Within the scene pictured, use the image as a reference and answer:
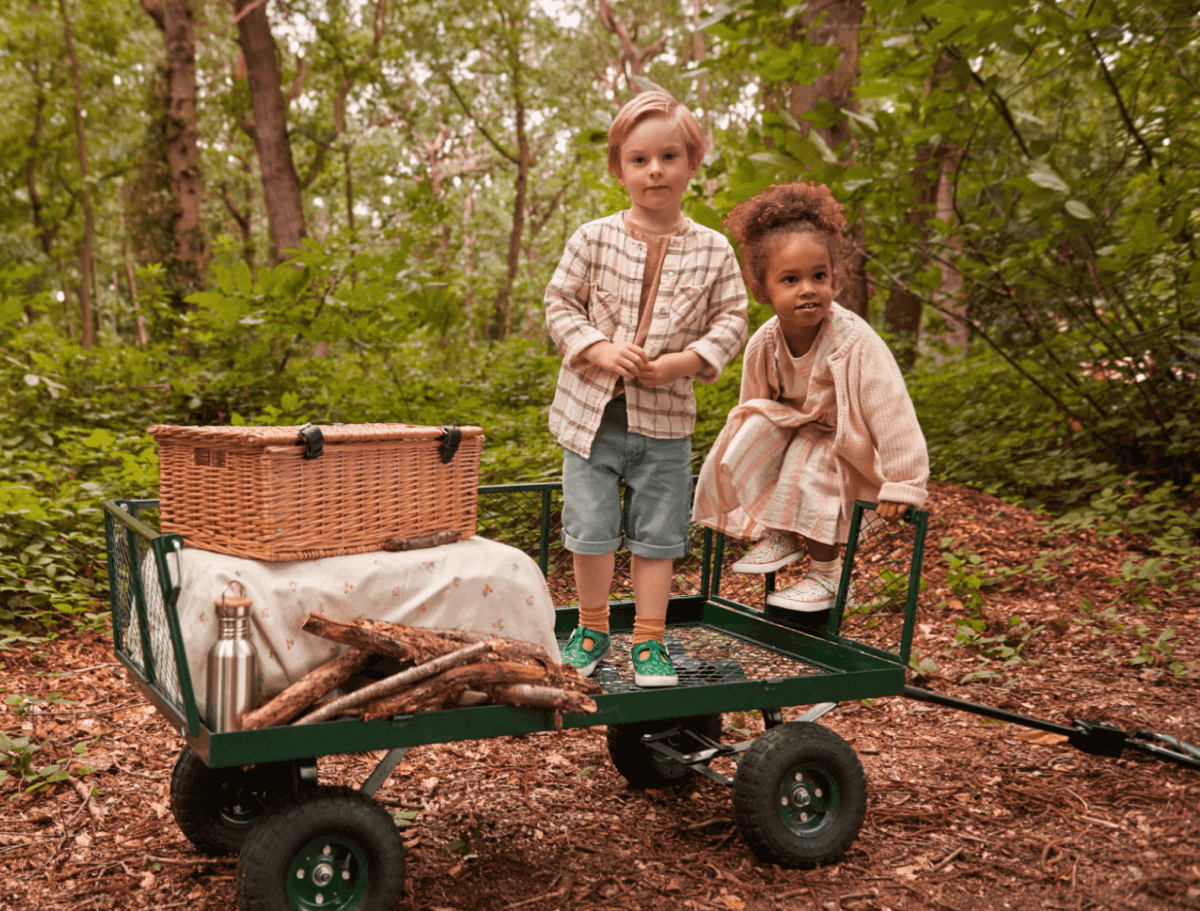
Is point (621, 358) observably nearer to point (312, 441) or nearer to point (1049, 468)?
point (312, 441)

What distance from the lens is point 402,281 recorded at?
6.22 metres

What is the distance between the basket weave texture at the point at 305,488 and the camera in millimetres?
2092

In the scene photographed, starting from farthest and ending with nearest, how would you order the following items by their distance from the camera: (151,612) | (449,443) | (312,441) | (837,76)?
(837,76)
(449,443)
(151,612)
(312,441)

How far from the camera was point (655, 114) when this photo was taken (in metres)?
2.71

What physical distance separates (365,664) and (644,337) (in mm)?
1243

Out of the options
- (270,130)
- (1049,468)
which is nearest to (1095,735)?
(1049,468)

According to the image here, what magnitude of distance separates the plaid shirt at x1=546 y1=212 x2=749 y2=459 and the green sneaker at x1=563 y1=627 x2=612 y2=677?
1.92 feet

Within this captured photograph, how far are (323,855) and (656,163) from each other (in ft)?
6.57

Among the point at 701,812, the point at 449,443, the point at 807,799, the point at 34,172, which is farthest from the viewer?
the point at 34,172

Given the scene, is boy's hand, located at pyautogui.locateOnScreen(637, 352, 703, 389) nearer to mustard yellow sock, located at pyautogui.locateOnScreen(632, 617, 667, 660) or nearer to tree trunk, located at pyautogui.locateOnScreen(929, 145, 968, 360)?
mustard yellow sock, located at pyautogui.locateOnScreen(632, 617, 667, 660)

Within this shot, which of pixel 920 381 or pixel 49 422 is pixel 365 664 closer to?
pixel 49 422

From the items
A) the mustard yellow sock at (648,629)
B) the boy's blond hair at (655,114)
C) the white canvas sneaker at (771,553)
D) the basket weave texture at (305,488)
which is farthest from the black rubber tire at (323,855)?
the boy's blond hair at (655,114)

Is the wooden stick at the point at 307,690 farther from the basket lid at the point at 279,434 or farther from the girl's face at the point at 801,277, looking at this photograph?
the girl's face at the point at 801,277

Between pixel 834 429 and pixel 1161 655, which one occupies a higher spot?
pixel 834 429
